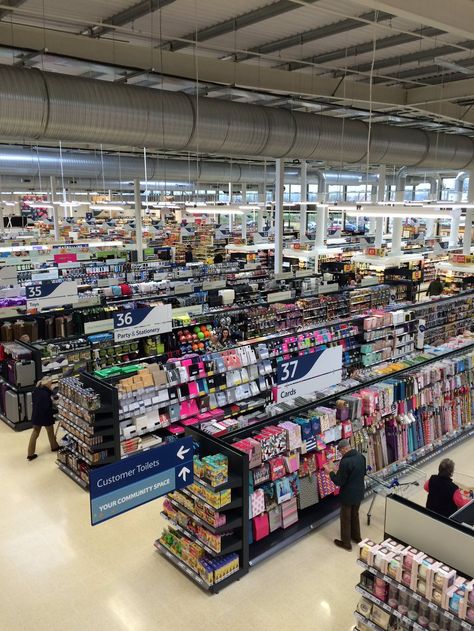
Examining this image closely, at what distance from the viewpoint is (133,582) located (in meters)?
5.45

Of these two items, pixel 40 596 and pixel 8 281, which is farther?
pixel 8 281

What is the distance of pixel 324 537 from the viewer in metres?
6.18

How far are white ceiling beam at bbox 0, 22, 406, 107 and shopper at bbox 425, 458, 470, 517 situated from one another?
7630 millimetres

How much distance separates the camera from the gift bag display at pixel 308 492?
6305mm

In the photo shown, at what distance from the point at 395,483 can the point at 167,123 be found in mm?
6928

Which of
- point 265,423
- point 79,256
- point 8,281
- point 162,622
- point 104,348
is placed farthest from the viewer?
point 79,256

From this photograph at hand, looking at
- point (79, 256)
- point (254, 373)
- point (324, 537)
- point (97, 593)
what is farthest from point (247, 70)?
point (79, 256)

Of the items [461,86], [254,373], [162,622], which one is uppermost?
[461,86]

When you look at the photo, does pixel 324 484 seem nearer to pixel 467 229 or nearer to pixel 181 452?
pixel 181 452

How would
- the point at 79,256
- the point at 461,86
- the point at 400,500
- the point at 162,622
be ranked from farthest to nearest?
the point at 79,256, the point at 461,86, the point at 162,622, the point at 400,500

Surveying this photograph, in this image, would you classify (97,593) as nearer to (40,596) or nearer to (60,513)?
(40,596)

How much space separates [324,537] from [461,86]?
10002 mm

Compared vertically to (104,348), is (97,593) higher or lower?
lower

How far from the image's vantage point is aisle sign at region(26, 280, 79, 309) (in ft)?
37.8
